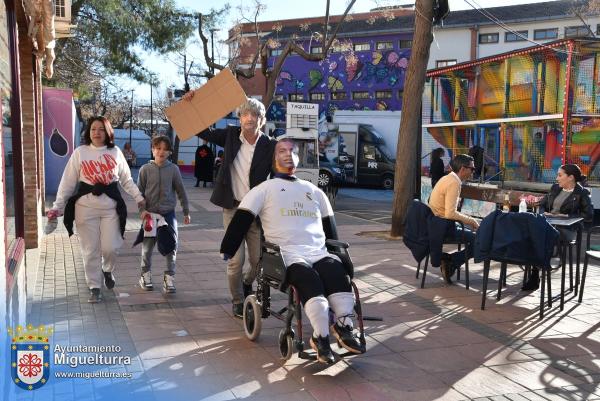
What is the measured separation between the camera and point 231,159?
5.59 m

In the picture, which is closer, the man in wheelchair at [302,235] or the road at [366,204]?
the man in wheelchair at [302,235]

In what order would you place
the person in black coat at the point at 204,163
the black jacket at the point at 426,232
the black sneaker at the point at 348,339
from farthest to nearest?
the person in black coat at the point at 204,163, the black jacket at the point at 426,232, the black sneaker at the point at 348,339

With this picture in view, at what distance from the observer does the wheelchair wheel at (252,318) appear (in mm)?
4965

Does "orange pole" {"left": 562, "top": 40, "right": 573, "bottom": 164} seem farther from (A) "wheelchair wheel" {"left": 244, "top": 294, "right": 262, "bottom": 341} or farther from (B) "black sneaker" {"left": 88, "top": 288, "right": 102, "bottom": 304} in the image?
(B) "black sneaker" {"left": 88, "top": 288, "right": 102, "bottom": 304}

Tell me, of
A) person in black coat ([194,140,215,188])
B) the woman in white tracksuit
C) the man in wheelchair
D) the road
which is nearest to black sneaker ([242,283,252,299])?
the man in wheelchair

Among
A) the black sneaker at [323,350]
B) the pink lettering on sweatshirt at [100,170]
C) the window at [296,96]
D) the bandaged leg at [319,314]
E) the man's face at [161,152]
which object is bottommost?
the black sneaker at [323,350]

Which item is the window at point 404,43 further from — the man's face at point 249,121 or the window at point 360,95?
the man's face at point 249,121

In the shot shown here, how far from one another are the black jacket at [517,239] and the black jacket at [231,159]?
7.04 feet

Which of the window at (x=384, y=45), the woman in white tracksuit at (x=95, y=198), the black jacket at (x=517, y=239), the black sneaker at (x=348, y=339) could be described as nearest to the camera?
the black sneaker at (x=348, y=339)

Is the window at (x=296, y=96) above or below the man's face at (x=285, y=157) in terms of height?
above

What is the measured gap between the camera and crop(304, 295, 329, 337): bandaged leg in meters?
4.29

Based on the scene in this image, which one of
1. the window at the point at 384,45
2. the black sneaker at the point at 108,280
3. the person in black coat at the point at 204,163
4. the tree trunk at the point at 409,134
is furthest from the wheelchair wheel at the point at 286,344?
the window at the point at 384,45

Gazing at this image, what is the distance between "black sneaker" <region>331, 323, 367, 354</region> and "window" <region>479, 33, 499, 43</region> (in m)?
38.1

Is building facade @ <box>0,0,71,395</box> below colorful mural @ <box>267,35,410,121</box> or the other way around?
below
